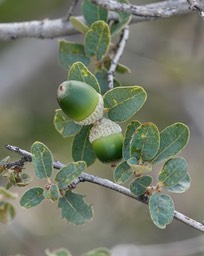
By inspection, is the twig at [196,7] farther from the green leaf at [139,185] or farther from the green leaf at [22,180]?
the green leaf at [22,180]

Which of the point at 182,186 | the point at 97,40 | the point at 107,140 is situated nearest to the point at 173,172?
the point at 182,186

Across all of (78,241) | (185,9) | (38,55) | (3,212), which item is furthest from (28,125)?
(3,212)

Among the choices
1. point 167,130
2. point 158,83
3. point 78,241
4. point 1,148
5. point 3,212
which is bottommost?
point 78,241

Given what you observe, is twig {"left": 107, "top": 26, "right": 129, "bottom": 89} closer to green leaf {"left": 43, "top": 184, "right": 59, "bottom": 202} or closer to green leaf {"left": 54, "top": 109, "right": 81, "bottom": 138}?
green leaf {"left": 54, "top": 109, "right": 81, "bottom": 138}

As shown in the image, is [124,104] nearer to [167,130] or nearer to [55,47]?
[167,130]

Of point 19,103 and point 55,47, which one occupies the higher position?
point 55,47
